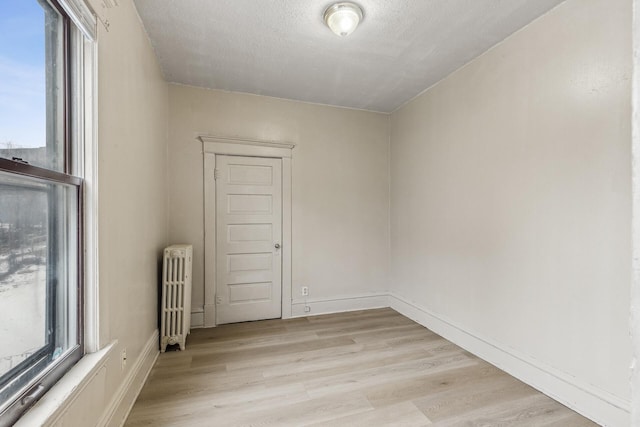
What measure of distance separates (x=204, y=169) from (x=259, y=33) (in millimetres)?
1584

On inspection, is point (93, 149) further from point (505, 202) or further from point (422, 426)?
point (505, 202)

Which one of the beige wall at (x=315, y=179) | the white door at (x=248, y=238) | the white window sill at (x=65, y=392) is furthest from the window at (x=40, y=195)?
the white door at (x=248, y=238)

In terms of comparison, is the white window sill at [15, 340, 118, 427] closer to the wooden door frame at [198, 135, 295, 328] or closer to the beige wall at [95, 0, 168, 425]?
the beige wall at [95, 0, 168, 425]

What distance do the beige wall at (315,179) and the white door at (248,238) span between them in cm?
21

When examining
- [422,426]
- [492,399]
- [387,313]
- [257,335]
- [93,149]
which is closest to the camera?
[93,149]

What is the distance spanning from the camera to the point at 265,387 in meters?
2.15

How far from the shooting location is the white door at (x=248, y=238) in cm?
335

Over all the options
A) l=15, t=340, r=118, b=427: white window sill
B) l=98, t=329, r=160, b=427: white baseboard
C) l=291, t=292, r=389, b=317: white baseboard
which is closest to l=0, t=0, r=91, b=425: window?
l=15, t=340, r=118, b=427: white window sill

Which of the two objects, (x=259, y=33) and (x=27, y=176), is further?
(x=259, y=33)

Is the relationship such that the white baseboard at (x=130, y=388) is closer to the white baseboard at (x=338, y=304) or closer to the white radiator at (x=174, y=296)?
the white radiator at (x=174, y=296)

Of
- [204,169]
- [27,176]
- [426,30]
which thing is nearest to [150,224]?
[204,169]

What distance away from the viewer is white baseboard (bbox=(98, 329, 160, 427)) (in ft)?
5.26

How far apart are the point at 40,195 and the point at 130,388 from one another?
1.41 meters

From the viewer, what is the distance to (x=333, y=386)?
2.16 metres
